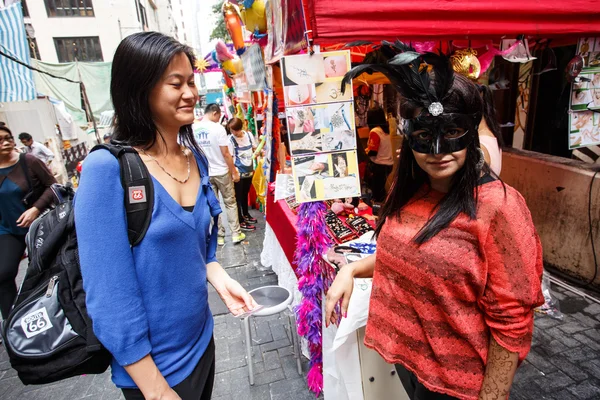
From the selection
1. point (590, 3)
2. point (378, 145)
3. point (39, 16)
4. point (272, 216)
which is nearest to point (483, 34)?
point (590, 3)

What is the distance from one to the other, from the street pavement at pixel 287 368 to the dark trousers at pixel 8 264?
2.08ft

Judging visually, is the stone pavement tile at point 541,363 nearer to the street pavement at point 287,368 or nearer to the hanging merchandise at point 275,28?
the street pavement at point 287,368

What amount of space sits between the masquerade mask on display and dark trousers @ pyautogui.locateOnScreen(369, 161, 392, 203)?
440cm

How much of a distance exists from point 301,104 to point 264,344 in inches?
86.5

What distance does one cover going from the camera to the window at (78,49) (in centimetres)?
2084

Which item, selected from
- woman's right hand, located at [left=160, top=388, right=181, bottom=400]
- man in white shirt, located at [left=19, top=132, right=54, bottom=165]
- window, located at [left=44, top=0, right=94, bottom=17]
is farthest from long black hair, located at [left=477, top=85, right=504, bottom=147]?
window, located at [left=44, top=0, right=94, bottom=17]

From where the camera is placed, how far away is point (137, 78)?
1.06 m

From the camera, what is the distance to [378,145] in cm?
555

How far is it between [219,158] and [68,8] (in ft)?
74.3

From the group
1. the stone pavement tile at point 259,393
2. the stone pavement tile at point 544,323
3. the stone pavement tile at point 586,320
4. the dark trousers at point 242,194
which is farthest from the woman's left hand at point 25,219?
the stone pavement tile at point 586,320

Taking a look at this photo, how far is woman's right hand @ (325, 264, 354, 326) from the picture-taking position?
1.41 m

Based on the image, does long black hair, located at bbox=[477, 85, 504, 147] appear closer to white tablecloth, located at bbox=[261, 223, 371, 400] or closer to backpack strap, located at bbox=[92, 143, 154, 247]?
white tablecloth, located at bbox=[261, 223, 371, 400]

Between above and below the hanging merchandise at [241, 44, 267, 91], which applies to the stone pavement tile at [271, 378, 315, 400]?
below

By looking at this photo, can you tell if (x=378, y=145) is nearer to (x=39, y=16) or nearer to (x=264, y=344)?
(x=264, y=344)
